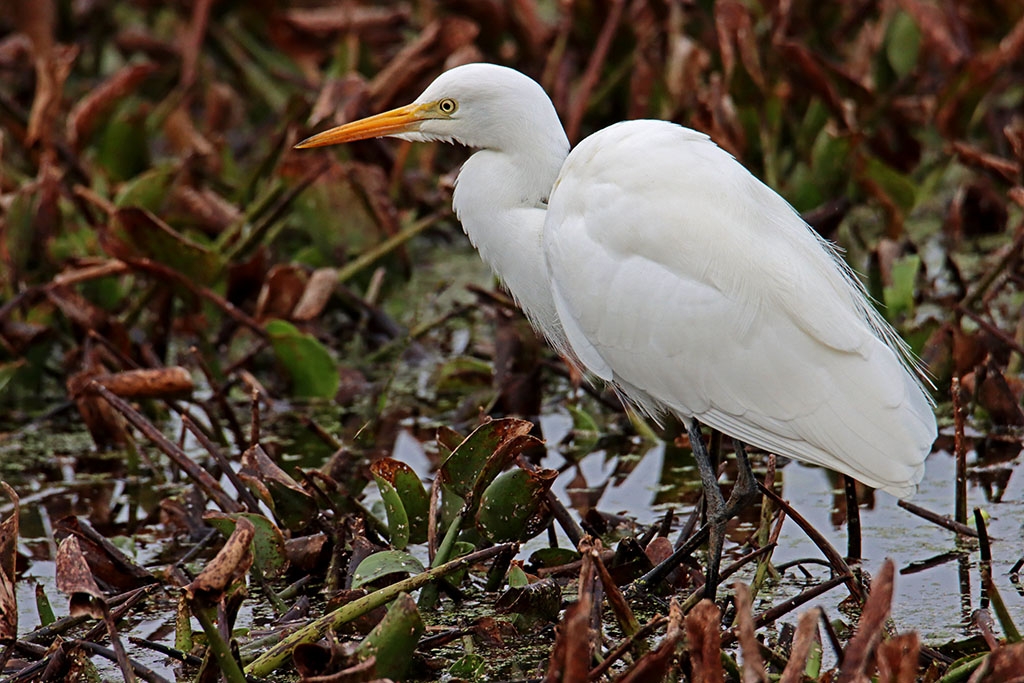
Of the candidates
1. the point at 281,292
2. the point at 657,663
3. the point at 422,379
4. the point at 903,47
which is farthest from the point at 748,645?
the point at 903,47

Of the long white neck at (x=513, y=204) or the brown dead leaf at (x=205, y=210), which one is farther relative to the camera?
the brown dead leaf at (x=205, y=210)

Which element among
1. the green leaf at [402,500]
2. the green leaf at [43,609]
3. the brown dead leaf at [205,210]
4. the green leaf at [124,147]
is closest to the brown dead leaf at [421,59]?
the brown dead leaf at [205,210]

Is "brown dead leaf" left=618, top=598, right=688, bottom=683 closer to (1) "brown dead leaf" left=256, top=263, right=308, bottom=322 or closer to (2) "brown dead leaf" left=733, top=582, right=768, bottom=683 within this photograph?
(2) "brown dead leaf" left=733, top=582, right=768, bottom=683

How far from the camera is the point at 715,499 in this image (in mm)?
2854

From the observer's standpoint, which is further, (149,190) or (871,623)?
(149,190)

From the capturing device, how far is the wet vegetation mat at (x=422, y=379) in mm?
2486

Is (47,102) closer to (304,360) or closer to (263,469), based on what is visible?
(304,360)

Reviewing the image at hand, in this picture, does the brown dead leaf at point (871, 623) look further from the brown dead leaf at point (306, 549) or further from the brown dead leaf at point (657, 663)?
the brown dead leaf at point (306, 549)

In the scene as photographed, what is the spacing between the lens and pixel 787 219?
2.89m

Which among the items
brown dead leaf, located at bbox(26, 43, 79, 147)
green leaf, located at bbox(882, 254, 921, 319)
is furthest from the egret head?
brown dead leaf, located at bbox(26, 43, 79, 147)

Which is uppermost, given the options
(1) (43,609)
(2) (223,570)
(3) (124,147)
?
(3) (124,147)

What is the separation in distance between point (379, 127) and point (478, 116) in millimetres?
239

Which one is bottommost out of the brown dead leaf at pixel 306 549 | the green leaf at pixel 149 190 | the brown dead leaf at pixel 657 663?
the brown dead leaf at pixel 306 549

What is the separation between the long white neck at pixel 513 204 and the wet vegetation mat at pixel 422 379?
461 millimetres
